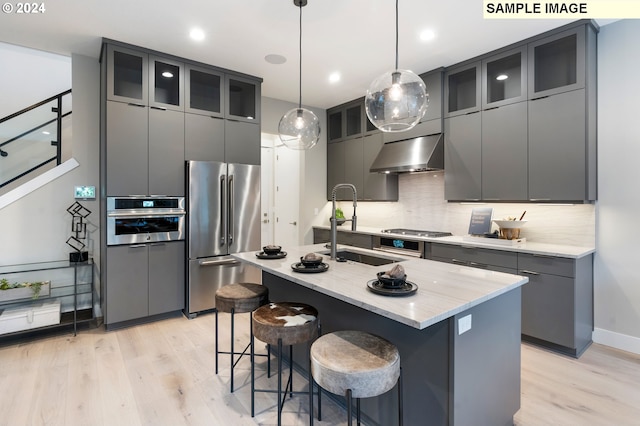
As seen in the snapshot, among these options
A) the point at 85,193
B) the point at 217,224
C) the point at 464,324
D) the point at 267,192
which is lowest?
the point at 464,324

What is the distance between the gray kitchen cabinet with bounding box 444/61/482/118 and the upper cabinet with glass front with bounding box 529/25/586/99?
60 centimetres

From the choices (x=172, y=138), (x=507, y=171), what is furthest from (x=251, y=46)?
(x=507, y=171)

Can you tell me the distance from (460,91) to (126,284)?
15.2 ft

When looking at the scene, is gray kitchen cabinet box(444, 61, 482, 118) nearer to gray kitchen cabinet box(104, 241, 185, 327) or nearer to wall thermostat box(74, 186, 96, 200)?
gray kitchen cabinet box(104, 241, 185, 327)

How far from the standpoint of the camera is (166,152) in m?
3.71

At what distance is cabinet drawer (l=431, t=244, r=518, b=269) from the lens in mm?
3168

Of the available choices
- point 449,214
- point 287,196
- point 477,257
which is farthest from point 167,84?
point 477,257

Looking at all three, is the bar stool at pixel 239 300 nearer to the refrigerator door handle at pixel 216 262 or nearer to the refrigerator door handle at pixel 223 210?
the refrigerator door handle at pixel 216 262

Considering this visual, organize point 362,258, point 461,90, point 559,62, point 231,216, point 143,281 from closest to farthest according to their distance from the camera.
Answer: point 362,258 < point 559,62 < point 143,281 < point 231,216 < point 461,90

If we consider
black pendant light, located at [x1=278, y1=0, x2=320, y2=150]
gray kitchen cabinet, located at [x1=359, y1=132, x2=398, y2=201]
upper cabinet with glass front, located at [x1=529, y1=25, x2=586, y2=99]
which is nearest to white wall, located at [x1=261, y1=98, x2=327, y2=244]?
gray kitchen cabinet, located at [x1=359, y1=132, x2=398, y2=201]

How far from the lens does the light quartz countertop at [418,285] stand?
141 cm

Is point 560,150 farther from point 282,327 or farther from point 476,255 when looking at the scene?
point 282,327

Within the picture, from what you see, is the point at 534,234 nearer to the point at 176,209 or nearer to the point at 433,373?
the point at 433,373

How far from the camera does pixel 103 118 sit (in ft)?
11.3
